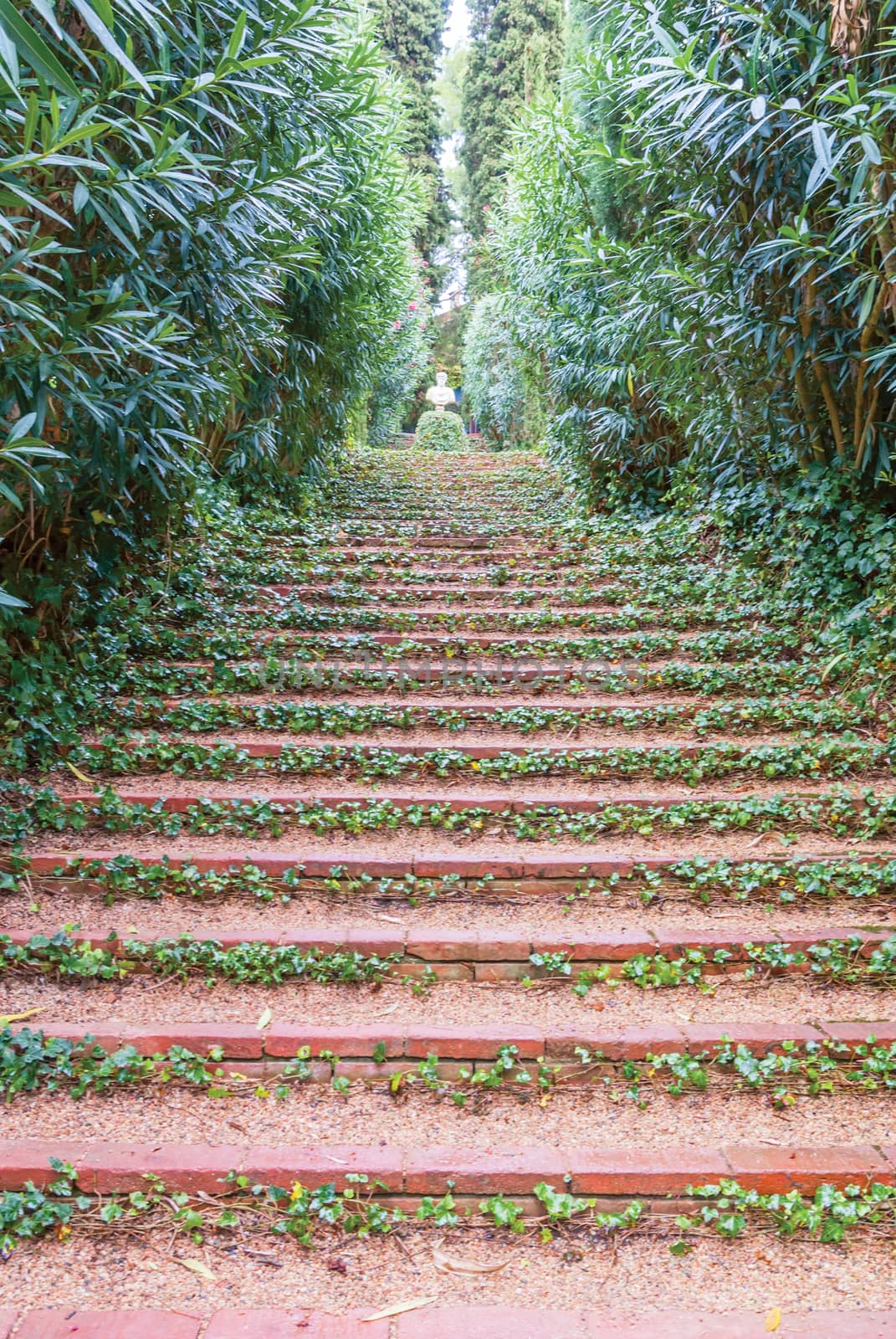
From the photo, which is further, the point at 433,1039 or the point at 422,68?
the point at 422,68

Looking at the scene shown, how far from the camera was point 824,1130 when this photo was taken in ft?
6.57

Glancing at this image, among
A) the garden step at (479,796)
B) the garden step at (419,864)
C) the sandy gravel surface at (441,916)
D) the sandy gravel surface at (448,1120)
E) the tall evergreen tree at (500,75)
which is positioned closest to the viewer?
the sandy gravel surface at (448,1120)

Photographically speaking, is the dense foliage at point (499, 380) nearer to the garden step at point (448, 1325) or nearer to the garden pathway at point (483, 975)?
the garden pathway at point (483, 975)

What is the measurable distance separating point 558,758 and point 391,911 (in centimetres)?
101

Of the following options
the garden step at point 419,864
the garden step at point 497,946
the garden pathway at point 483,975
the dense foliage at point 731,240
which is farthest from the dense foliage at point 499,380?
the garden step at point 497,946

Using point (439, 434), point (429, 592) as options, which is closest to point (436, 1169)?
point (429, 592)

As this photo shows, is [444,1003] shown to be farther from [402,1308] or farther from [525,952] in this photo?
[402,1308]

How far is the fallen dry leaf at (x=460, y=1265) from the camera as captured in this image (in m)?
1.70

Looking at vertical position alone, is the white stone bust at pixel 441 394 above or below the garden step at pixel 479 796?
above

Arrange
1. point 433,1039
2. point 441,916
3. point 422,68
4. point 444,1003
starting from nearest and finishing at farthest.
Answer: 1. point 433,1039
2. point 444,1003
3. point 441,916
4. point 422,68

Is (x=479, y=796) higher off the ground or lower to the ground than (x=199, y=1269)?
higher

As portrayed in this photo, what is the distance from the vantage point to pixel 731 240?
171 inches

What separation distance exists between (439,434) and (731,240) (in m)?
11.7

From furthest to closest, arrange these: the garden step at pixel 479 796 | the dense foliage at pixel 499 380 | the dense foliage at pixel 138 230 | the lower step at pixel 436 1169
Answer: the dense foliage at pixel 499 380 < the garden step at pixel 479 796 < the dense foliage at pixel 138 230 < the lower step at pixel 436 1169
